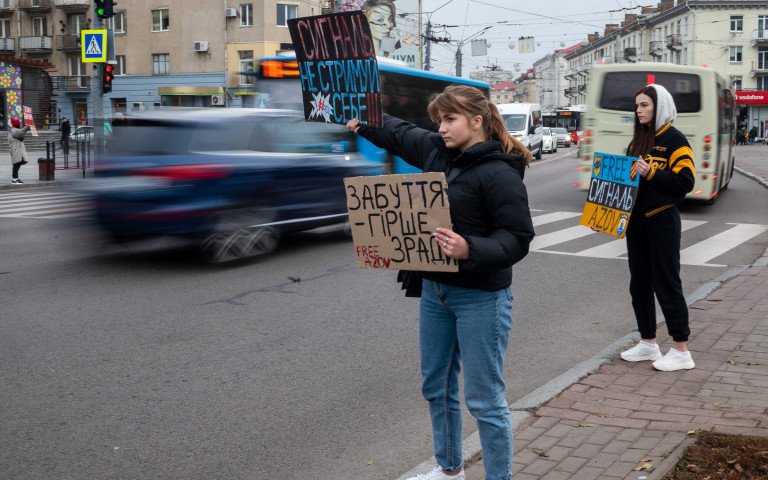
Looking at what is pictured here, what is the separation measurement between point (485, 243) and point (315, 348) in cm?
357

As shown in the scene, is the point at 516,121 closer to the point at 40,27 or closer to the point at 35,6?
the point at 35,6

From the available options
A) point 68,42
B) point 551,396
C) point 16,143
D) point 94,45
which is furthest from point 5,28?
point 551,396

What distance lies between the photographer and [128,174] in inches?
397

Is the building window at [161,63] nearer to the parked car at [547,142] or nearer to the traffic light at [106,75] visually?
the parked car at [547,142]

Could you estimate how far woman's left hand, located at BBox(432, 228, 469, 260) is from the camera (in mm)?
3502

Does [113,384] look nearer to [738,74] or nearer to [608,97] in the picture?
[608,97]

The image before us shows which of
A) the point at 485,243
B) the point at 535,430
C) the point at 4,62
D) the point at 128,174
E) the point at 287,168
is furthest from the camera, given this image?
the point at 4,62

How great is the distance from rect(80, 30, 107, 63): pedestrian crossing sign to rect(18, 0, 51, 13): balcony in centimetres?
4842

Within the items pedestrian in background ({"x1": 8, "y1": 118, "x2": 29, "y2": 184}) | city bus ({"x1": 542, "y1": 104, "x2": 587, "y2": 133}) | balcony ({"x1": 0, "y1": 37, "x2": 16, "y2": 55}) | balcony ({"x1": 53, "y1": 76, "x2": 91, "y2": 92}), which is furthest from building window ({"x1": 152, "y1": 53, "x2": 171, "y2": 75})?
pedestrian in background ({"x1": 8, "y1": 118, "x2": 29, "y2": 184})

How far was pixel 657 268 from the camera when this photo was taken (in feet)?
19.9

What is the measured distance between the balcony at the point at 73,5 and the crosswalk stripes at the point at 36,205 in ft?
153

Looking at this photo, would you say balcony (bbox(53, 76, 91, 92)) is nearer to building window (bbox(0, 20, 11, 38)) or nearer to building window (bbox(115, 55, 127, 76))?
building window (bbox(115, 55, 127, 76))

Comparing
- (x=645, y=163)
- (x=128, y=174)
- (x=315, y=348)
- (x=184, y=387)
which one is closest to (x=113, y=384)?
(x=184, y=387)

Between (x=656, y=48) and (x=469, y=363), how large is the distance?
93576 mm
